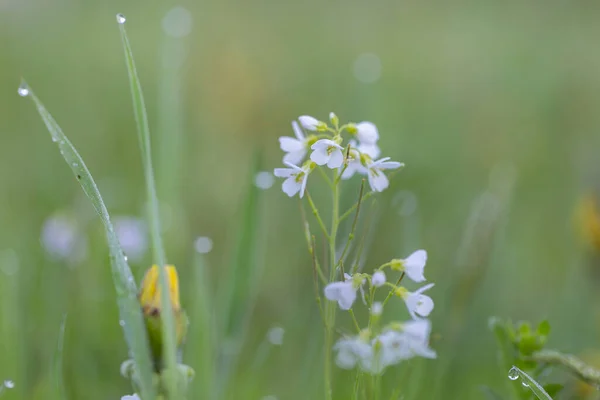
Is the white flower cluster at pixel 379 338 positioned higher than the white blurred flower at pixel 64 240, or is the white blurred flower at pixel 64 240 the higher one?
the white blurred flower at pixel 64 240

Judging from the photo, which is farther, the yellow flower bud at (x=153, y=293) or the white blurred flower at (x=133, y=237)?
the white blurred flower at (x=133, y=237)

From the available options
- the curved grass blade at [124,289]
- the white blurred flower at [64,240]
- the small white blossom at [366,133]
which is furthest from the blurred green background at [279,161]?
the small white blossom at [366,133]

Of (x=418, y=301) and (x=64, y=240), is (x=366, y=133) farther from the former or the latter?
(x=64, y=240)

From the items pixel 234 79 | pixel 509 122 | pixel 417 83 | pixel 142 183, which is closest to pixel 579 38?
pixel 417 83

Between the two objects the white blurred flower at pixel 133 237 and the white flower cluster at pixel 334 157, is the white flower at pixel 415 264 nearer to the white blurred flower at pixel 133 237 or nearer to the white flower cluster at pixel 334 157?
the white flower cluster at pixel 334 157

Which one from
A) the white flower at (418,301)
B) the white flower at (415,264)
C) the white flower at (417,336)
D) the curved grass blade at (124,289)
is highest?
the curved grass blade at (124,289)

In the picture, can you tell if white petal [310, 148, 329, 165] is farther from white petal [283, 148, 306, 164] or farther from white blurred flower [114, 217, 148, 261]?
white blurred flower [114, 217, 148, 261]

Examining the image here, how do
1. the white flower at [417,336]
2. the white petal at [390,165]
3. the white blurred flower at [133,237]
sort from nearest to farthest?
1. the white flower at [417,336]
2. the white petal at [390,165]
3. the white blurred flower at [133,237]

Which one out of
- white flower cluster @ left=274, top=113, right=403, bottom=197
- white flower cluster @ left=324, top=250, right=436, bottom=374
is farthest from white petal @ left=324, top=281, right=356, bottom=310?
white flower cluster @ left=274, top=113, right=403, bottom=197

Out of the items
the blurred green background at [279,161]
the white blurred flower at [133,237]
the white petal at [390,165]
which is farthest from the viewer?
the white blurred flower at [133,237]

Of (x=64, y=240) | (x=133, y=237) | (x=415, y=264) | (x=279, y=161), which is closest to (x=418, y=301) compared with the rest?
(x=415, y=264)
